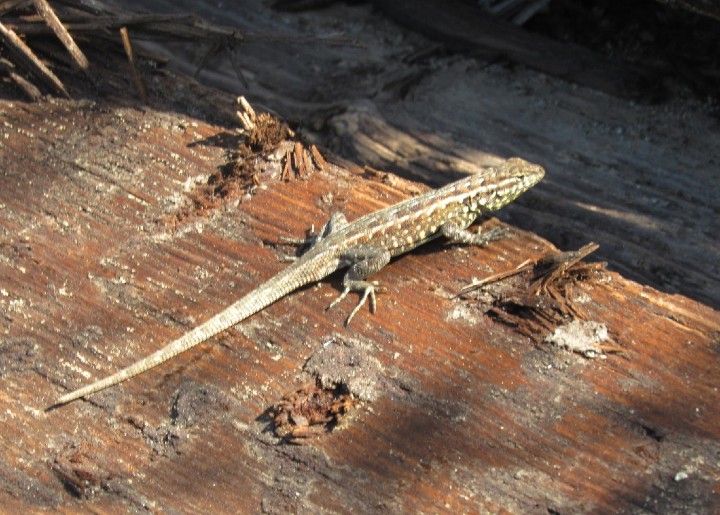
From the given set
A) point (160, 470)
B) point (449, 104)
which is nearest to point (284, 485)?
point (160, 470)

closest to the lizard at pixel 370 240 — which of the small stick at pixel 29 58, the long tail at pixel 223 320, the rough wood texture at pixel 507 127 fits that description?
the long tail at pixel 223 320

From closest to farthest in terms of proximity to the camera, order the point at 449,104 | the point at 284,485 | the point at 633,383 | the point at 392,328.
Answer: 1. the point at 284,485
2. the point at 633,383
3. the point at 392,328
4. the point at 449,104

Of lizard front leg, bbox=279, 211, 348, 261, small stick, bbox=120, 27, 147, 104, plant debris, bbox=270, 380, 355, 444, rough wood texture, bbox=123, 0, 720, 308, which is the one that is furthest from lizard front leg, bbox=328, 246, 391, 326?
small stick, bbox=120, 27, 147, 104

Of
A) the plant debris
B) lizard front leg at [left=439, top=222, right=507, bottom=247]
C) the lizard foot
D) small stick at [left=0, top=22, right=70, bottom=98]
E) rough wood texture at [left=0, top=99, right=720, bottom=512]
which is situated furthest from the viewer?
small stick at [left=0, top=22, right=70, bottom=98]

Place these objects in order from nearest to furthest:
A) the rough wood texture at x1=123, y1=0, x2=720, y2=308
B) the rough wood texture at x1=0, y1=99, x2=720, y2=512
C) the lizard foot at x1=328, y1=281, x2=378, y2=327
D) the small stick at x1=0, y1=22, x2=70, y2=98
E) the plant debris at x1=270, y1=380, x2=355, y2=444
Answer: the rough wood texture at x1=0, y1=99, x2=720, y2=512, the plant debris at x1=270, y1=380, x2=355, y2=444, the lizard foot at x1=328, y1=281, x2=378, y2=327, the small stick at x1=0, y1=22, x2=70, y2=98, the rough wood texture at x1=123, y1=0, x2=720, y2=308

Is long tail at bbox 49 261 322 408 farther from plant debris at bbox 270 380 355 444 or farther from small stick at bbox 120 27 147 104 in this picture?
small stick at bbox 120 27 147 104

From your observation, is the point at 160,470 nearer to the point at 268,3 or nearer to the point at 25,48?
the point at 25,48

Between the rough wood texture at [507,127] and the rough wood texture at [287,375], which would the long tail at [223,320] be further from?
the rough wood texture at [507,127]

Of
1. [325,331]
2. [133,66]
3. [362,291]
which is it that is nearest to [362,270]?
[362,291]
